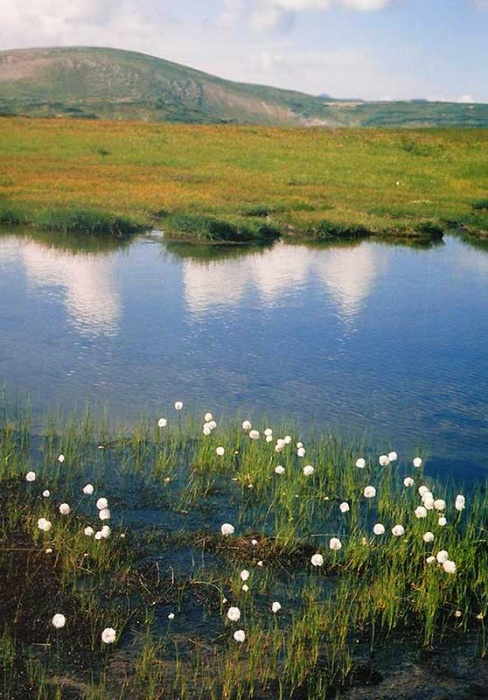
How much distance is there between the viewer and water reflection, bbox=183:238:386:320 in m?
20.2

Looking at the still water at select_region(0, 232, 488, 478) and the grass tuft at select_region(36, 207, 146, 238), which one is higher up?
the grass tuft at select_region(36, 207, 146, 238)

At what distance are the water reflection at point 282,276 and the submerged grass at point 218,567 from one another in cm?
863

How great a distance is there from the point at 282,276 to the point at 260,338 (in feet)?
22.6

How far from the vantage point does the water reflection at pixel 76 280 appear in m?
17.4

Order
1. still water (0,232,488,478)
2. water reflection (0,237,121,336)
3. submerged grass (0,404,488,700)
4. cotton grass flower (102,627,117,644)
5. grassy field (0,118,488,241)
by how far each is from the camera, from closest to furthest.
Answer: cotton grass flower (102,627,117,644) → submerged grass (0,404,488,700) → still water (0,232,488,478) → water reflection (0,237,121,336) → grassy field (0,118,488,241)

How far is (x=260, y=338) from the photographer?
16531mm

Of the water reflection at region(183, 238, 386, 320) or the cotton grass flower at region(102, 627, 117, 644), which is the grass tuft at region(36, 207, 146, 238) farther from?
the cotton grass flower at region(102, 627, 117, 644)

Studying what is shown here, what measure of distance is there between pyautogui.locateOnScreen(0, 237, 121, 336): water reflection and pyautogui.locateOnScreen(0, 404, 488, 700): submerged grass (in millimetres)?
6733

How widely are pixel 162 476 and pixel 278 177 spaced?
35.8 meters

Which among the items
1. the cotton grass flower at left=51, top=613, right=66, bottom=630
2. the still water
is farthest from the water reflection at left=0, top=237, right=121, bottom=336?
the cotton grass flower at left=51, top=613, right=66, bottom=630

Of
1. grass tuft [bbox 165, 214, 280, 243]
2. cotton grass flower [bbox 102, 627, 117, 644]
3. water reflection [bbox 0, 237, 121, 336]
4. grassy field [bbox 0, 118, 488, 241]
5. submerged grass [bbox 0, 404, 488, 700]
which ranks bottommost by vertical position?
submerged grass [bbox 0, 404, 488, 700]

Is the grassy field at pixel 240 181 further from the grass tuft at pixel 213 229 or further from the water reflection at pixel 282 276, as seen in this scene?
the water reflection at pixel 282 276

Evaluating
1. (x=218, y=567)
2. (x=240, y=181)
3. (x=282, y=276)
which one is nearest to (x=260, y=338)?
(x=282, y=276)

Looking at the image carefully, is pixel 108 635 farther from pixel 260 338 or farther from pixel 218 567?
pixel 260 338
